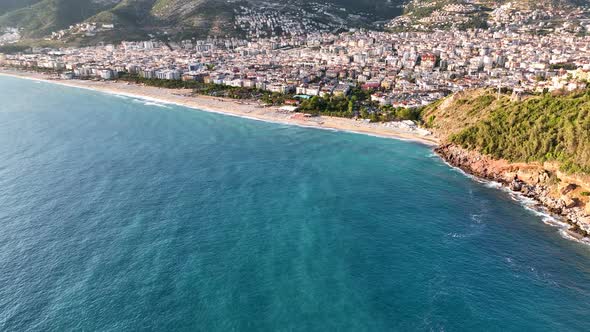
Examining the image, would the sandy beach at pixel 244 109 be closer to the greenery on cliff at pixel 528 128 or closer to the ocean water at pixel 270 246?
the greenery on cliff at pixel 528 128

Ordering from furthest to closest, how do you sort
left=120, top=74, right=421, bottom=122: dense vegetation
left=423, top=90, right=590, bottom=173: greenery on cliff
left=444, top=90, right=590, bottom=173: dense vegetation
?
left=120, top=74, right=421, bottom=122: dense vegetation, left=423, top=90, right=590, bottom=173: greenery on cliff, left=444, top=90, right=590, bottom=173: dense vegetation

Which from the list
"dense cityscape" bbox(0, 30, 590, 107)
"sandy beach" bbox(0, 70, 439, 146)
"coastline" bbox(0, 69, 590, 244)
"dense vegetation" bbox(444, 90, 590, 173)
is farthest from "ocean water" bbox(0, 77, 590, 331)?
"dense cityscape" bbox(0, 30, 590, 107)

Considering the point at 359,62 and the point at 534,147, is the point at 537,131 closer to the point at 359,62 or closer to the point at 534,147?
the point at 534,147

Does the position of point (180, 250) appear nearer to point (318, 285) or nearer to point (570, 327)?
point (318, 285)

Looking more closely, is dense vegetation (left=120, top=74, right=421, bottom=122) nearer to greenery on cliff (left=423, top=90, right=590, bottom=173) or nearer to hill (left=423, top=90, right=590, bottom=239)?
greenery on cliff (left=423, top=90, right=590, bottom=173)

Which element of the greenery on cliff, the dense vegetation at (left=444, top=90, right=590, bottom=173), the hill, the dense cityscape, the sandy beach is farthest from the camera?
the dense cityscape

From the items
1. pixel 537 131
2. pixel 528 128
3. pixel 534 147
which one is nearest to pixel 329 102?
pixel 528 128

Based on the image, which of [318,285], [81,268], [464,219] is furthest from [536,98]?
[81,268]
